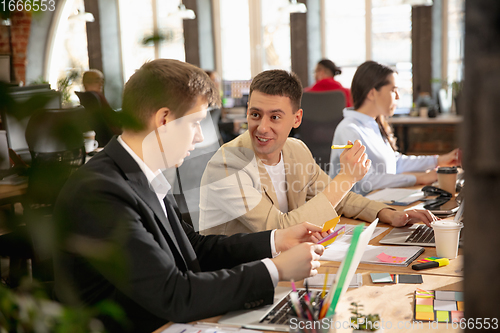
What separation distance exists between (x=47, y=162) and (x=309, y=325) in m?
0.60

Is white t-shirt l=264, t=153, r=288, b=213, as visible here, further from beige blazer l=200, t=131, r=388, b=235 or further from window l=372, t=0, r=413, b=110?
window l=372, t=0, r=413, b=110

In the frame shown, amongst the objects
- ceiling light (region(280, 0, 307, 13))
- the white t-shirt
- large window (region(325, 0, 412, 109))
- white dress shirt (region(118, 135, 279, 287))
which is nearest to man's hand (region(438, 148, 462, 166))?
the white t-shirt

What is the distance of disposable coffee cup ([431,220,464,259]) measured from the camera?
1.50 metres

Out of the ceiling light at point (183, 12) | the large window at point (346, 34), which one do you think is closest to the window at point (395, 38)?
the large window at point (346, 34)

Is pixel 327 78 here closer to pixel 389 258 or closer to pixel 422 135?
pixel 422 135

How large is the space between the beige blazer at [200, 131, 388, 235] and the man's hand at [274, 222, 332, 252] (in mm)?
287

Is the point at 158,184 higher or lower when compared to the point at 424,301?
higher

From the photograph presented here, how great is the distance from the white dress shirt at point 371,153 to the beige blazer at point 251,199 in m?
0.66

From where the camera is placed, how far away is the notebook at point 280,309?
92cm

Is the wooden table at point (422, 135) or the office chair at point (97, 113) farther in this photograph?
the wooden table at point (422, 135)

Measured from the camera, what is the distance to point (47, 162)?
41cm

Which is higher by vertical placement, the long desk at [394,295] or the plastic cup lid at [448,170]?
the plastic cup lid at [448,170]

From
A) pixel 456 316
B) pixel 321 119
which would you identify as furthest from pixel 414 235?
pixel 321 119

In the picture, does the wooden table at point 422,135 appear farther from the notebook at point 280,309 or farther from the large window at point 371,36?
the notebook at point 280,309
